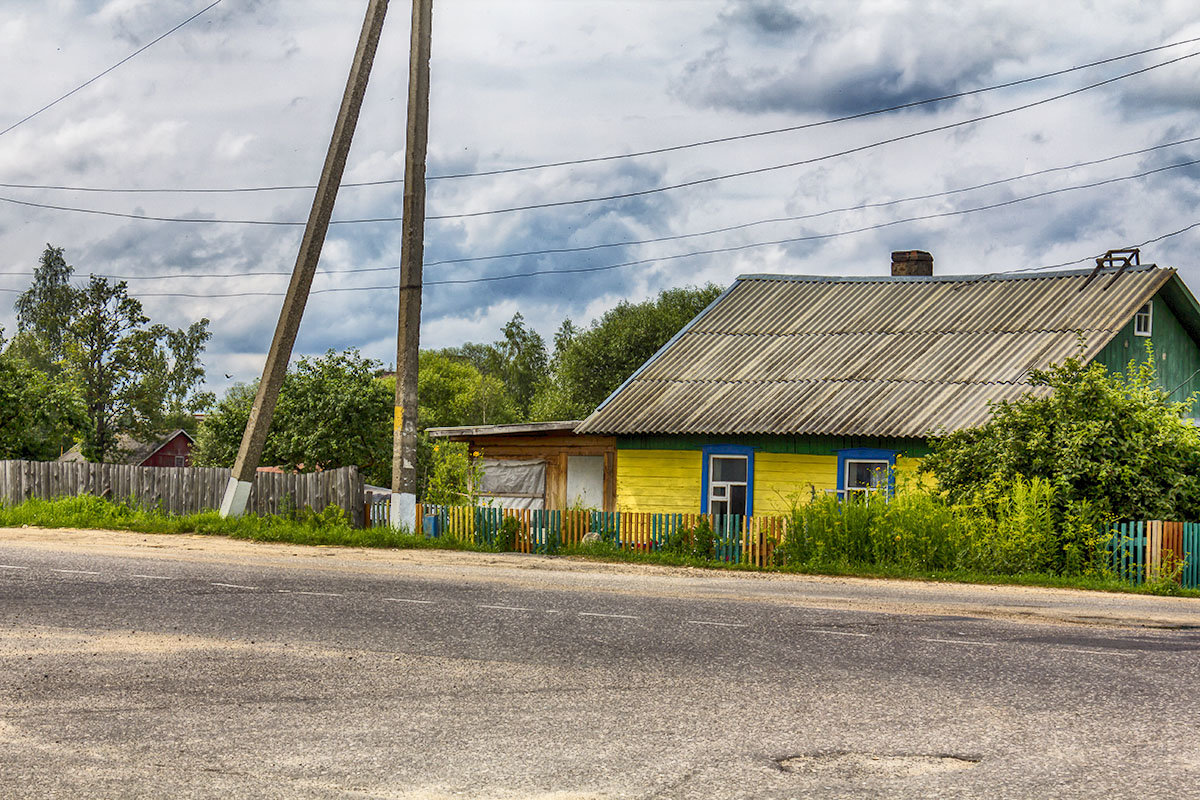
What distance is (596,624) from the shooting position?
37.8 ft

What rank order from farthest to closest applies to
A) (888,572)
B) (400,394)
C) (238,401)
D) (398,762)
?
(238,401) < (400,394) < (888,572) < (398,762)

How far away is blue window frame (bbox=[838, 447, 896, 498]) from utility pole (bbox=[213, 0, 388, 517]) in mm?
11271

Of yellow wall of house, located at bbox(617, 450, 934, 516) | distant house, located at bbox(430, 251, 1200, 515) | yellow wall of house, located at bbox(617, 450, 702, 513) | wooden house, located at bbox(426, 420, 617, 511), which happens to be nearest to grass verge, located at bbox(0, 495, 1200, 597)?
distant house, located at bbox(430, 251, 1200, 515)

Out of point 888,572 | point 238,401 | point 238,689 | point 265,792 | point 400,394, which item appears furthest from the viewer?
point 238,401

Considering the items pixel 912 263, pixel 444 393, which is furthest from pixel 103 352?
pixel 912 263

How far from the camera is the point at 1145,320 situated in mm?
28281

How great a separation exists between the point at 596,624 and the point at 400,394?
38.4 feet

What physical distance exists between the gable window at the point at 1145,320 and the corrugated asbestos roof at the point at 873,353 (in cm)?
91

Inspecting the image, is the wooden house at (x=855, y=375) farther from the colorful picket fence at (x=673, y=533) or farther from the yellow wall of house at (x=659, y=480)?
the colorful picket fence at (x=673, y=533)

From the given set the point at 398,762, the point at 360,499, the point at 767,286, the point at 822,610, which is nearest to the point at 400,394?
the point at 360,499

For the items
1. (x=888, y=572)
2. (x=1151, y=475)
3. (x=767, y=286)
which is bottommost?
(x=888, y=572)

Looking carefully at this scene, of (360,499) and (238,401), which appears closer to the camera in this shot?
(360,499)

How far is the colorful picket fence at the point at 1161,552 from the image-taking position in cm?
1808

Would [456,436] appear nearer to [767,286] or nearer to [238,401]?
[767,286]
